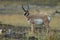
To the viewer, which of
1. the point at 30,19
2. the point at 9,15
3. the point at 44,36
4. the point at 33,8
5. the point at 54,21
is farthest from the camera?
the point at 33,8

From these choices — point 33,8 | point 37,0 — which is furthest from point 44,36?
point 37,0

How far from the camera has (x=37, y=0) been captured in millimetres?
8797

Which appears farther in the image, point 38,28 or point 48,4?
point 48,4

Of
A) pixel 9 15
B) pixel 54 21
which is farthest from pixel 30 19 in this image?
pixel 9 15

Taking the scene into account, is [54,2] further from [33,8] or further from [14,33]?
[14,33]

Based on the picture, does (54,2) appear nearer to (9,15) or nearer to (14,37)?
(9,15)

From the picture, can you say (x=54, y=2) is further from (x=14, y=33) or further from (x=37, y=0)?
(x=14, y=33)

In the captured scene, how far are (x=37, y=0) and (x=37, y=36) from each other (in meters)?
3.34

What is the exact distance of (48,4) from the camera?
8.52 meters

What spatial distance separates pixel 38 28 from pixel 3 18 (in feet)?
5.16

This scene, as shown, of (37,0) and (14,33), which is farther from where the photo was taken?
(37,0)

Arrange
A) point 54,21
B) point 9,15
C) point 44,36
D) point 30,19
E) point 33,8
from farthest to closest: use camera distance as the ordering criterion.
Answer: point 33,8, point 9,15, point 54,21, point 30,19, point 44,36

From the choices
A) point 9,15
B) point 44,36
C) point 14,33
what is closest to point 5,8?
point 9,15

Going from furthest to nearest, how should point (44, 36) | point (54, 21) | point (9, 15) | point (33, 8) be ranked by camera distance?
1. point (33, 8)
2. point (9, 15)
3. point (54, 21)
4. point (44, 36)
